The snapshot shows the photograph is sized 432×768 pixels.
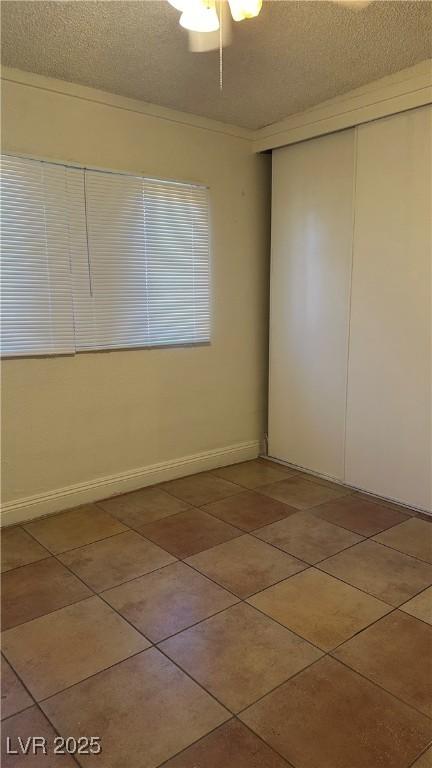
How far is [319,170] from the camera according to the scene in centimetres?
332

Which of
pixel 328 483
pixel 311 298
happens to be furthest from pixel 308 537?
pixel 311 298

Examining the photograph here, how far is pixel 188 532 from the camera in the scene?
2.76 metres

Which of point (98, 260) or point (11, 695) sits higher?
point (98, 260)

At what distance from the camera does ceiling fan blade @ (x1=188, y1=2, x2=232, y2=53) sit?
214cm

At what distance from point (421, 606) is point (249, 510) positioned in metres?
1.19

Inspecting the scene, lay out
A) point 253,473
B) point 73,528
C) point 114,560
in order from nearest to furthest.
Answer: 1. point 114,560
2. point 73,528
3. point 253,473

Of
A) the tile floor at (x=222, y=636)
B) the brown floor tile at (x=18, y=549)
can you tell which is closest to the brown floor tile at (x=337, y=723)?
the tile floor at (x=222, y=636)

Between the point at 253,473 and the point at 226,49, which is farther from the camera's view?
the point at 253,473

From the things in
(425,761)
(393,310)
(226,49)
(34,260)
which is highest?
(226,49)

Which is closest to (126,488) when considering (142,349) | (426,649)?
(142,349)

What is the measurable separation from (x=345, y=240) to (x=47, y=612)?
2.71 meters

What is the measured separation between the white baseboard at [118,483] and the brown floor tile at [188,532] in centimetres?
51

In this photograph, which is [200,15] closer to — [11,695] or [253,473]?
[11,695]

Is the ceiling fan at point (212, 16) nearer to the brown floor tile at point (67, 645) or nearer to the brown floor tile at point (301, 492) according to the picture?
the brown floor tile at point (67, 645)
